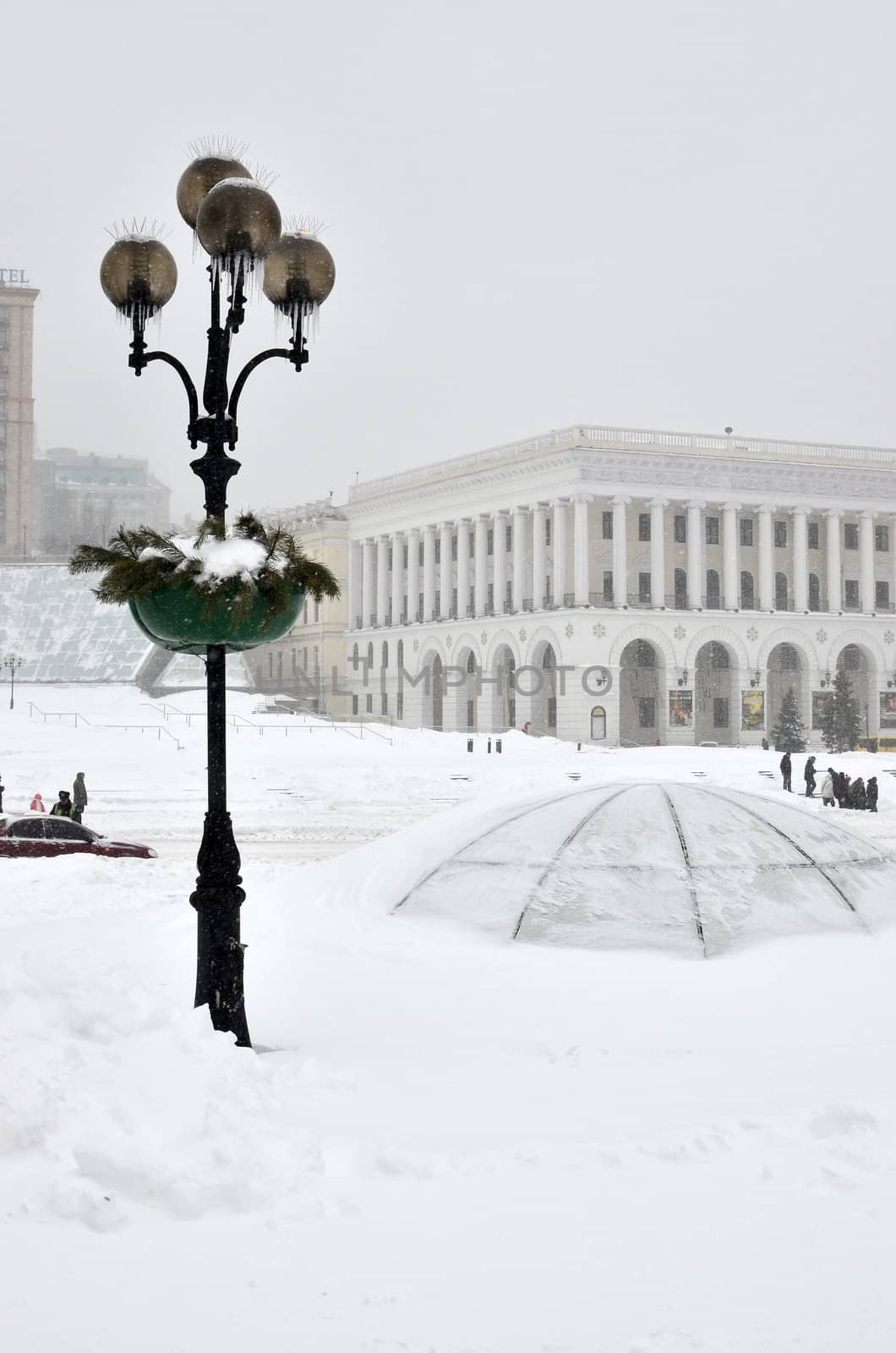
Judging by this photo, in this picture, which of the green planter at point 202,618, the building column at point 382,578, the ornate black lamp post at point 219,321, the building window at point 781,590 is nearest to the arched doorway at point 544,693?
the building window at point 781,590

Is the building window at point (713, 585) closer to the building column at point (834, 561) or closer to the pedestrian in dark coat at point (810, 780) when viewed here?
the building column at point (834, 561)

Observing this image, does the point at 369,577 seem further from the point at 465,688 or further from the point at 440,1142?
the point at 440,1142

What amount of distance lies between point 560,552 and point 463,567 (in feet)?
34.3

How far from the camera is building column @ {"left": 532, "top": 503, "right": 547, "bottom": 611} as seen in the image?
7306cm

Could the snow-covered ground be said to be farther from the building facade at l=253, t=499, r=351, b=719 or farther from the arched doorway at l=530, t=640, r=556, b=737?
the building facade at l=253, t=499, r=351, b=719

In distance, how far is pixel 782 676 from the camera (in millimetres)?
75125

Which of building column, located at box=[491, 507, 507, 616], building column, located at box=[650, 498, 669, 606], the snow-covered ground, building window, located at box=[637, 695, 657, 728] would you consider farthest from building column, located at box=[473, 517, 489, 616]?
the snow-covered ground

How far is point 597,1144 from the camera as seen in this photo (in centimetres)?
623

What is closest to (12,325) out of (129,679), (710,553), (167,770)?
(129,679)

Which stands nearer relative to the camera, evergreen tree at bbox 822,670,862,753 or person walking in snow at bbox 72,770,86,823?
person walking in snow at bbox 72,770,86,823

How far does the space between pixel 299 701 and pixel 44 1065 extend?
238 ft

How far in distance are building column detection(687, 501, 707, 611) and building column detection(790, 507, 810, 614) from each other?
570 centimetres

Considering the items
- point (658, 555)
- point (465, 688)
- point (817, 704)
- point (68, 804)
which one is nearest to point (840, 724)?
point (817, 704)

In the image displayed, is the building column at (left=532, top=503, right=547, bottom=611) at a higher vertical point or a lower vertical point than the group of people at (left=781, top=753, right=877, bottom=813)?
higher
